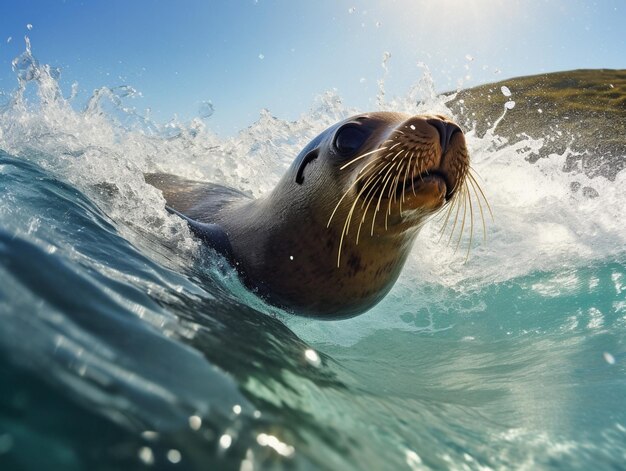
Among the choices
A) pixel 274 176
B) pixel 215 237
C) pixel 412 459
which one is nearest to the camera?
pixel 412 459

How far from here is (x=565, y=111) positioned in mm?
16609

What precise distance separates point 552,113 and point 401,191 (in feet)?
51.2

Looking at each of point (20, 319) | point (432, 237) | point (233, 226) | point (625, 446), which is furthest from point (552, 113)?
point (20, 319)

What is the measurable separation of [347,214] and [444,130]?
→ 742mm

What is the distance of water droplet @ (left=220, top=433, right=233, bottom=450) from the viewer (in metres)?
1.03

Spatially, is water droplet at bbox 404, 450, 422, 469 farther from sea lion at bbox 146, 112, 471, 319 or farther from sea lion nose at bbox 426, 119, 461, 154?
sea lion nose at bbox 426, 119, 461, 154

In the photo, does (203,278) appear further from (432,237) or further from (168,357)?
(432,237)

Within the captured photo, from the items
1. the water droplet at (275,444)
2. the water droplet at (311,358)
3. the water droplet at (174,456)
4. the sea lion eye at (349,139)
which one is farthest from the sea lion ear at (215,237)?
the water droplet at (174,456)

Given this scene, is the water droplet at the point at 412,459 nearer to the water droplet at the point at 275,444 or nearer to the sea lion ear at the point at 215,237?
the water droplet at the point at 275,444

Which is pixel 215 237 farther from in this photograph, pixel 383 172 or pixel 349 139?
pixel 383 172

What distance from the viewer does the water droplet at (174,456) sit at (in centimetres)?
94

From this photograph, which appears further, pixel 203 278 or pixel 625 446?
pixel 203 278

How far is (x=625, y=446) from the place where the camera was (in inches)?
70.8

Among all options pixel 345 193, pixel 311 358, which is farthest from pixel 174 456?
pixel 345 193
